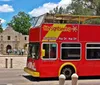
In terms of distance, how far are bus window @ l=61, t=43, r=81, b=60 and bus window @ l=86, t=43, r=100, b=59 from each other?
0.59 m

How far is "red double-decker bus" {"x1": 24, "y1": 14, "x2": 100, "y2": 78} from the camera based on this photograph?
61.8ft

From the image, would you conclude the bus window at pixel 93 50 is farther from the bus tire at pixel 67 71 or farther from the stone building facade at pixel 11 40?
the stone building facade at pixel 11 40

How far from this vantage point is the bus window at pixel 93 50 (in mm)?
19641

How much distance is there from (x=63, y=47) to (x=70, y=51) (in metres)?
0.44

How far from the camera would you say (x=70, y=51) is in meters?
19.3

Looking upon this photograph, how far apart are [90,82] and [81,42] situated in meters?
2.30

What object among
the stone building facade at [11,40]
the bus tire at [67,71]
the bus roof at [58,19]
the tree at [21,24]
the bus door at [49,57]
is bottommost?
the bus tire at [67,71]

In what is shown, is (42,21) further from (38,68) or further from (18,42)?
(18,42)

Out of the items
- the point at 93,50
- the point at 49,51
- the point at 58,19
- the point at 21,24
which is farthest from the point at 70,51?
the point at 21,24

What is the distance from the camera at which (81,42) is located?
19516 millimetres

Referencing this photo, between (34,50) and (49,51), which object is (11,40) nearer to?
(34,50)

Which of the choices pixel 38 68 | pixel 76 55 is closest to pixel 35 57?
pixel 38 68

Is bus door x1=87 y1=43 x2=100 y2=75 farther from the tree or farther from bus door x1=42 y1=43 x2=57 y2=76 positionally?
the tree

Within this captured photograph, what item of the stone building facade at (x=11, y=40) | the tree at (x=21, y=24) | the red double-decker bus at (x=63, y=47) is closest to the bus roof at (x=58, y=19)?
the red double-decker bus at (x=63, y=47)
